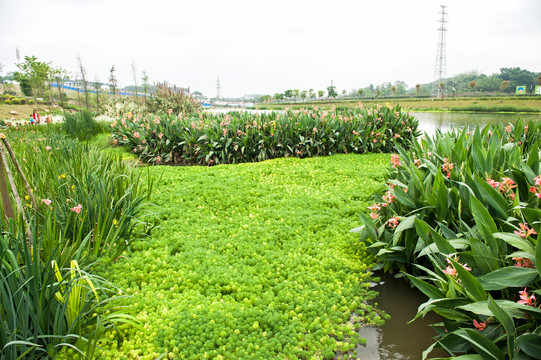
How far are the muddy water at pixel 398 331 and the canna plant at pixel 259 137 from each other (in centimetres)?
480

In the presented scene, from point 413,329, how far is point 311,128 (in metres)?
5.63

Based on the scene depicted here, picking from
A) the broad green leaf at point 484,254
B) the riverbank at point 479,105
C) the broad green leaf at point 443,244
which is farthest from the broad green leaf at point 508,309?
the riverbank at point 479,105

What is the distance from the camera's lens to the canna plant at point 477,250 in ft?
4.82

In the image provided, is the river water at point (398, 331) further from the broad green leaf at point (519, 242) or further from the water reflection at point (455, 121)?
the water reflection at point (455, 121)

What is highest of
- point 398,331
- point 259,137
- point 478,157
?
point 259,137

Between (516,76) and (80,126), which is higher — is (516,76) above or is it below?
above

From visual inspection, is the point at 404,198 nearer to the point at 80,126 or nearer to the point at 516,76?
the point at 80,126

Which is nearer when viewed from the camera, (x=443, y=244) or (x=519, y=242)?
(x=519, y=242)

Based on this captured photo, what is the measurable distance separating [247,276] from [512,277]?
171cm

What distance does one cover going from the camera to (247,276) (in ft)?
8.39

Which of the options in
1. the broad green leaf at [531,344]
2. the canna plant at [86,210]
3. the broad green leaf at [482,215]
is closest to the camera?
the broad green leaf at [531,344]

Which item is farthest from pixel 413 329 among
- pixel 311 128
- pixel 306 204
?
pixel 311 128

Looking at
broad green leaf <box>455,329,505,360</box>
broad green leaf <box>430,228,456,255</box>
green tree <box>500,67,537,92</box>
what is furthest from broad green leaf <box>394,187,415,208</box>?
green tree <box>500,67,537,92</box>

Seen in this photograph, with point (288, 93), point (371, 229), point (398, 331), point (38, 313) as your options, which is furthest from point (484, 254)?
point (288, 93)
